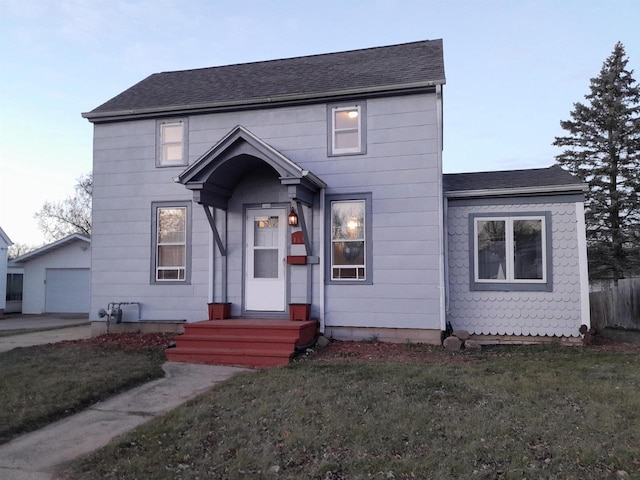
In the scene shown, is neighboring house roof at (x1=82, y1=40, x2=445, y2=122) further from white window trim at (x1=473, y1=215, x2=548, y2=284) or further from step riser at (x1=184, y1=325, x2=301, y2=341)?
step riser at (x1=184, y1=325, x2=301, y2=341)

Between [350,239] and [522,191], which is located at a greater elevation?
[522,191]

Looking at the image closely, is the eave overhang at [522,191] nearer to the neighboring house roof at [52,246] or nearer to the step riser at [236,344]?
the step riser at [236,344]

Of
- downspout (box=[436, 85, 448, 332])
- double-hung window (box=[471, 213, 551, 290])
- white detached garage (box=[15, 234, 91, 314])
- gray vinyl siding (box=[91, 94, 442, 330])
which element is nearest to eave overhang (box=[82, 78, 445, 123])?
gray vinyl siding (box=[91, 94, 442, 330])

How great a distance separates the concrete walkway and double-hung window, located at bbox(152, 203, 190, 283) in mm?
3648

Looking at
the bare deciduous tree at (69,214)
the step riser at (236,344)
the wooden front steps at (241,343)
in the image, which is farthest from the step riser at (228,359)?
the bare deciduous tree at (69,214)

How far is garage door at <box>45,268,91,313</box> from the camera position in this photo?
67.5 ft

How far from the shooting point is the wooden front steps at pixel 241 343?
312 inches

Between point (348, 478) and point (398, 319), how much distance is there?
5.95 metres

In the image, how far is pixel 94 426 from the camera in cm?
485

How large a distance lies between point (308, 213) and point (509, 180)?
167 inches

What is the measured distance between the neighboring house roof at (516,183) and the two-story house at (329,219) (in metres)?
0.04

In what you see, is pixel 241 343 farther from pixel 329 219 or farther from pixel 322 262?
pixel 329 219

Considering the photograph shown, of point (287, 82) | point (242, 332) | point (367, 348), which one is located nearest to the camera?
point (242, 332)

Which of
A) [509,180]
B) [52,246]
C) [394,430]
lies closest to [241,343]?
[394,430]
